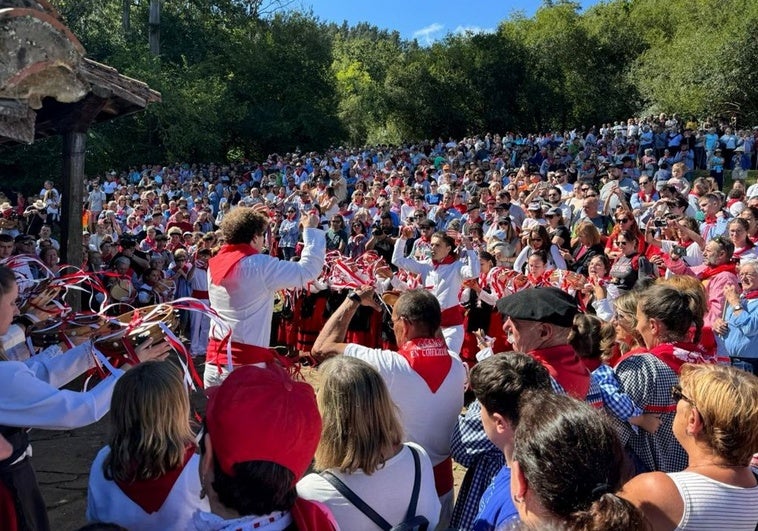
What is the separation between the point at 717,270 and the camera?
5.99m

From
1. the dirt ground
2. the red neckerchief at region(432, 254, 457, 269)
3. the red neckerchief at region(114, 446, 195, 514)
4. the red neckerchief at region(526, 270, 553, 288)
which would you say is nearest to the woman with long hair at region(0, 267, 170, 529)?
the red neckerchief at region(114, 446, 195, 514)

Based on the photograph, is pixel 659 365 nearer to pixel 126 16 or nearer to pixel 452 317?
pixel 452 317

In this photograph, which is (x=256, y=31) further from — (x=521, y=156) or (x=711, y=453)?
(x=711, y=453)

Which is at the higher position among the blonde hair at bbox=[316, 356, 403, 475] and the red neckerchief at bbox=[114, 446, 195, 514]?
the blonde hair at bbox=[316, 356, 403, 475]

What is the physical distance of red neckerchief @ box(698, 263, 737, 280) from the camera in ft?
19.6

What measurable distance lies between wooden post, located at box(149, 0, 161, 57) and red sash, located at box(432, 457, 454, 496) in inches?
1468

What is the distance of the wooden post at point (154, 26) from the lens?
36688 millimetres

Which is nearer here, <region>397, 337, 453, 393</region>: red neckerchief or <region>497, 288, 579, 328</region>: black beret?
<region>497, 288, 579, 328</region>: black beret

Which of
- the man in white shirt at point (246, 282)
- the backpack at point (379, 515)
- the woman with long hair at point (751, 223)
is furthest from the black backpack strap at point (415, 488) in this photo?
the woman with long hair at point (751, 223)

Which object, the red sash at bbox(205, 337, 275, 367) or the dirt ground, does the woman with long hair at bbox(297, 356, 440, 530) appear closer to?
the red sash at bbox(205, 337, 275, 367)

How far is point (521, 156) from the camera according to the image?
2345 centimetres

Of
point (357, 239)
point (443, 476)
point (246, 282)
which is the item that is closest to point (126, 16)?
point (357, 239)

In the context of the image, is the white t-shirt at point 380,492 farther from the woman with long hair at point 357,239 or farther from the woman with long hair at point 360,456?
the woman with long hair at point 357,239

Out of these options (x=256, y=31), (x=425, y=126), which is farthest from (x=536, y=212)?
(x=256, y=31)
